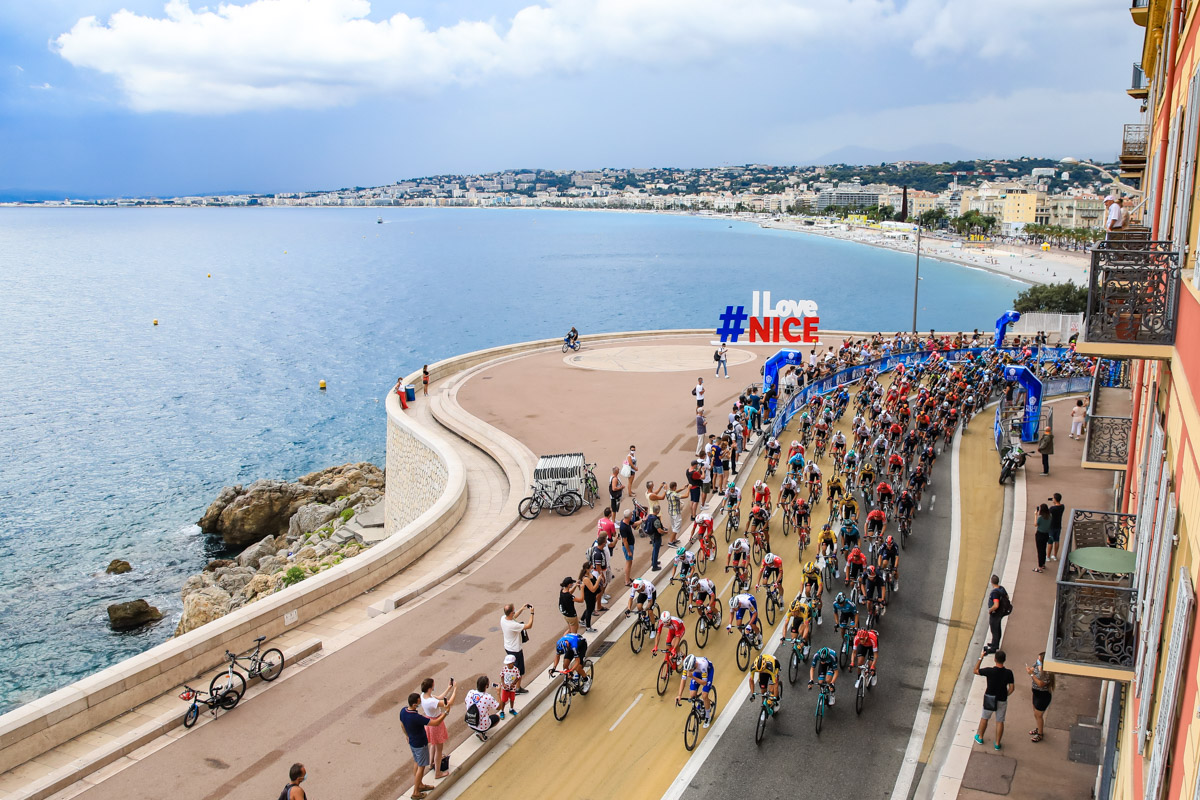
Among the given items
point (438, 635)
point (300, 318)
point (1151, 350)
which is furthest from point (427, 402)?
point (300, 318)

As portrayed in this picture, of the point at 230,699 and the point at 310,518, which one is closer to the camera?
the point at 230,699

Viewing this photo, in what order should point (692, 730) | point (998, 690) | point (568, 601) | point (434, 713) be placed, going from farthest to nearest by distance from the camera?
point (568, 601) → point (692, 730) → point (998, 690) → point (434, 713)

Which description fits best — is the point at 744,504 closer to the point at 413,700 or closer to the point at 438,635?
the point at 438,635

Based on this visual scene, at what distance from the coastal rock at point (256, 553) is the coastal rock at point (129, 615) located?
417 centimetres

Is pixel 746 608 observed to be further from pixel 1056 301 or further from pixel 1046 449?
pixel 1056 301

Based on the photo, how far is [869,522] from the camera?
1675 centimetres

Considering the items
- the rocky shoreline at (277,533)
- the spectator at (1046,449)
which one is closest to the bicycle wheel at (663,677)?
the rocky shoreline at (277,533)

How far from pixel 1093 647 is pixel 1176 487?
8.26ft

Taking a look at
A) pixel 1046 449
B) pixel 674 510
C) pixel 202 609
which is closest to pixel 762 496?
pixel 674 510

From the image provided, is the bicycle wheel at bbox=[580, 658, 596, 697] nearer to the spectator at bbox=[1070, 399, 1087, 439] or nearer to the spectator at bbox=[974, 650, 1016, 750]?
the spectator at bbox=[974, 650, 1016, 750]

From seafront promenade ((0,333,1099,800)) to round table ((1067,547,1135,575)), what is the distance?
4007mm

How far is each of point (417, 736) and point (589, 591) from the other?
4815 mm

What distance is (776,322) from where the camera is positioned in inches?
1774

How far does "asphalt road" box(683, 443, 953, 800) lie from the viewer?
442 inches
